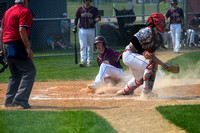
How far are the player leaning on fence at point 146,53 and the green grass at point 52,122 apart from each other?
58.0 inches

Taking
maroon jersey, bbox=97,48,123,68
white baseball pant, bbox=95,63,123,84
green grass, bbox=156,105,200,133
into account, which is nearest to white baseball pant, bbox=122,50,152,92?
white baseball pant, bbox=95,63,123,84

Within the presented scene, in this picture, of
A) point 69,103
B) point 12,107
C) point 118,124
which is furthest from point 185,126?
point 12,107

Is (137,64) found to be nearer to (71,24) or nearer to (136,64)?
(136,64)

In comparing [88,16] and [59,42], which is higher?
[88,16]

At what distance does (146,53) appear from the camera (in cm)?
604

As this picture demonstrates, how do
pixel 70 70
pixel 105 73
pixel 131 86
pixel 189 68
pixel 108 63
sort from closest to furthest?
pixel 131 86
pixel 105 73
pixel 108 63
pixel 189 68
pixel 70 70

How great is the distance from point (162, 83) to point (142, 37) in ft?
9.18

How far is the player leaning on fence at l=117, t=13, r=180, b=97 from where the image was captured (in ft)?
20.2

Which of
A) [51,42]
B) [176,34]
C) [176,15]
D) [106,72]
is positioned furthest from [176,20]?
[106,72]

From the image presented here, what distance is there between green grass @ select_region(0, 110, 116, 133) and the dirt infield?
0.23 metres

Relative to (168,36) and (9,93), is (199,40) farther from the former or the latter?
(9,93)

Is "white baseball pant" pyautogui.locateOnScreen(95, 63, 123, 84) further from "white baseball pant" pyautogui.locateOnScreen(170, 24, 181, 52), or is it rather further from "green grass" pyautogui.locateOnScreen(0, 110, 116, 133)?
"white baseball pant" pyautogui.locateOnScreen(170, 24, 181, 52)

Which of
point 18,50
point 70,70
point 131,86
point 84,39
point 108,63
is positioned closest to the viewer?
point 18,50

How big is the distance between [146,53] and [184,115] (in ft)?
4.37
